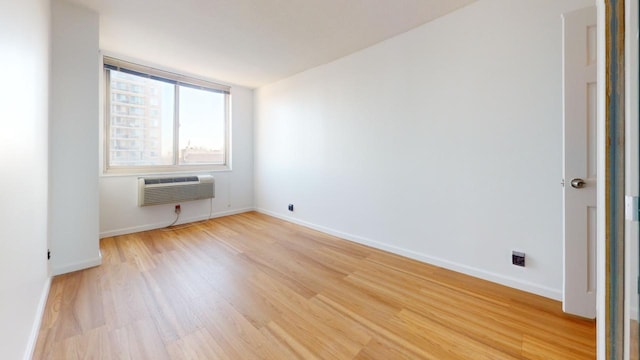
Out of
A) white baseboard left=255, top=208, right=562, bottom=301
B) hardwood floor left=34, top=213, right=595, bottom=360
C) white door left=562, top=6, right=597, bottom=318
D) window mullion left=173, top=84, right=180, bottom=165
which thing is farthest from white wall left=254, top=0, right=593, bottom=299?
→ window mullion left=173, top=84, right=180, bottom=165

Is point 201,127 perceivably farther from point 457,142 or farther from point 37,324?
point 457,142

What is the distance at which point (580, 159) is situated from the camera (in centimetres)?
152

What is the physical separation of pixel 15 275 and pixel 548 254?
3.18m

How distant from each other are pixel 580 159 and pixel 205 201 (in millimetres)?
4522

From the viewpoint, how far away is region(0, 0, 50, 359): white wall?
95 cm

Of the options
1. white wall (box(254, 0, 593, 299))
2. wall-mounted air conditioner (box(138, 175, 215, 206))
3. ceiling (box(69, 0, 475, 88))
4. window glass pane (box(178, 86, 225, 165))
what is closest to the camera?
white wall (box(254, 0, 593, 299))

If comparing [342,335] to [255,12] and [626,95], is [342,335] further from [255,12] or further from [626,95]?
[255,12]

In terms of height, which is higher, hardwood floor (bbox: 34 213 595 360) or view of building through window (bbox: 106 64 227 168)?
view of building through window (bbox: 106 64 227 168)

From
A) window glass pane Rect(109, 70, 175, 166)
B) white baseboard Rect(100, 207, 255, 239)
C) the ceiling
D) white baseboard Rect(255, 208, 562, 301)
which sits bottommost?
white baseboard Rect(255, 208, 562, 301)

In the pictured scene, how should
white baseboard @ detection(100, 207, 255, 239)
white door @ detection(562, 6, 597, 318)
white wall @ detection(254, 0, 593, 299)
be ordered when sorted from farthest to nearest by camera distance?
white baseboard @ detection(100, 207, 255, 239)
white wall @ detection(254, 0, 593, 299)
white door @ detection(562, 6, 597, 318)

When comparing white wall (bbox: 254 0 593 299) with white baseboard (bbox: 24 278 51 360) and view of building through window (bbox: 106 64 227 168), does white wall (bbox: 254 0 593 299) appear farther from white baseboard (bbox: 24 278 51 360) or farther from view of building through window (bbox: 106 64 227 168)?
white baseboard (bbox: 24 278 51 360)

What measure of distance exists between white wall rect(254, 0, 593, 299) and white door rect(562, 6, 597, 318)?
0.64ft

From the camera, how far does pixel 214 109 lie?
4301mm

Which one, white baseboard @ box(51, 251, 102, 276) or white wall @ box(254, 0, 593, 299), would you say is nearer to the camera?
white wall @ box(254, 0, 593, 299)
